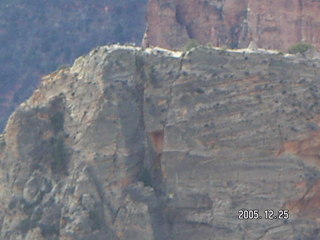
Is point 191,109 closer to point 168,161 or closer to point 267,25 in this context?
point 168,161

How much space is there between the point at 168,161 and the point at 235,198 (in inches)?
133

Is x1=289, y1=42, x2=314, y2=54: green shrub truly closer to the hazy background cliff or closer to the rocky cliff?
the rocky cliff

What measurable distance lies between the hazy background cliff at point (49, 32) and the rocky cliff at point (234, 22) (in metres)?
67.5

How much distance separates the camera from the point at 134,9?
188m

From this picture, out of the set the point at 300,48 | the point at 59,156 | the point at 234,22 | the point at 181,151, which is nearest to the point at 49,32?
the point at 234,22

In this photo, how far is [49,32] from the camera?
616 ft

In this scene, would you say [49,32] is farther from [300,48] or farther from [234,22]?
[300,48]

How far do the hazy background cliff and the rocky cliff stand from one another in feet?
221

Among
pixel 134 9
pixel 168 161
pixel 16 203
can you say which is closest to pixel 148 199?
pixel 168 161

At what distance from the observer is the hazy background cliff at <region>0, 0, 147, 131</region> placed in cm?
18025

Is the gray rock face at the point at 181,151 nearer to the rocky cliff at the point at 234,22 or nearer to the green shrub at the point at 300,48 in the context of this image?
the green shrub at the point at 300,48

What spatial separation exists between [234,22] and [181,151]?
30483 mm

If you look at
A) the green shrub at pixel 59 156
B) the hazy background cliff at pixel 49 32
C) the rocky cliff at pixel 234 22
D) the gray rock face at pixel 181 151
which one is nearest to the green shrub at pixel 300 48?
the gray rock face at pixel 181 151

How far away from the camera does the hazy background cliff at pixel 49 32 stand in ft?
591
